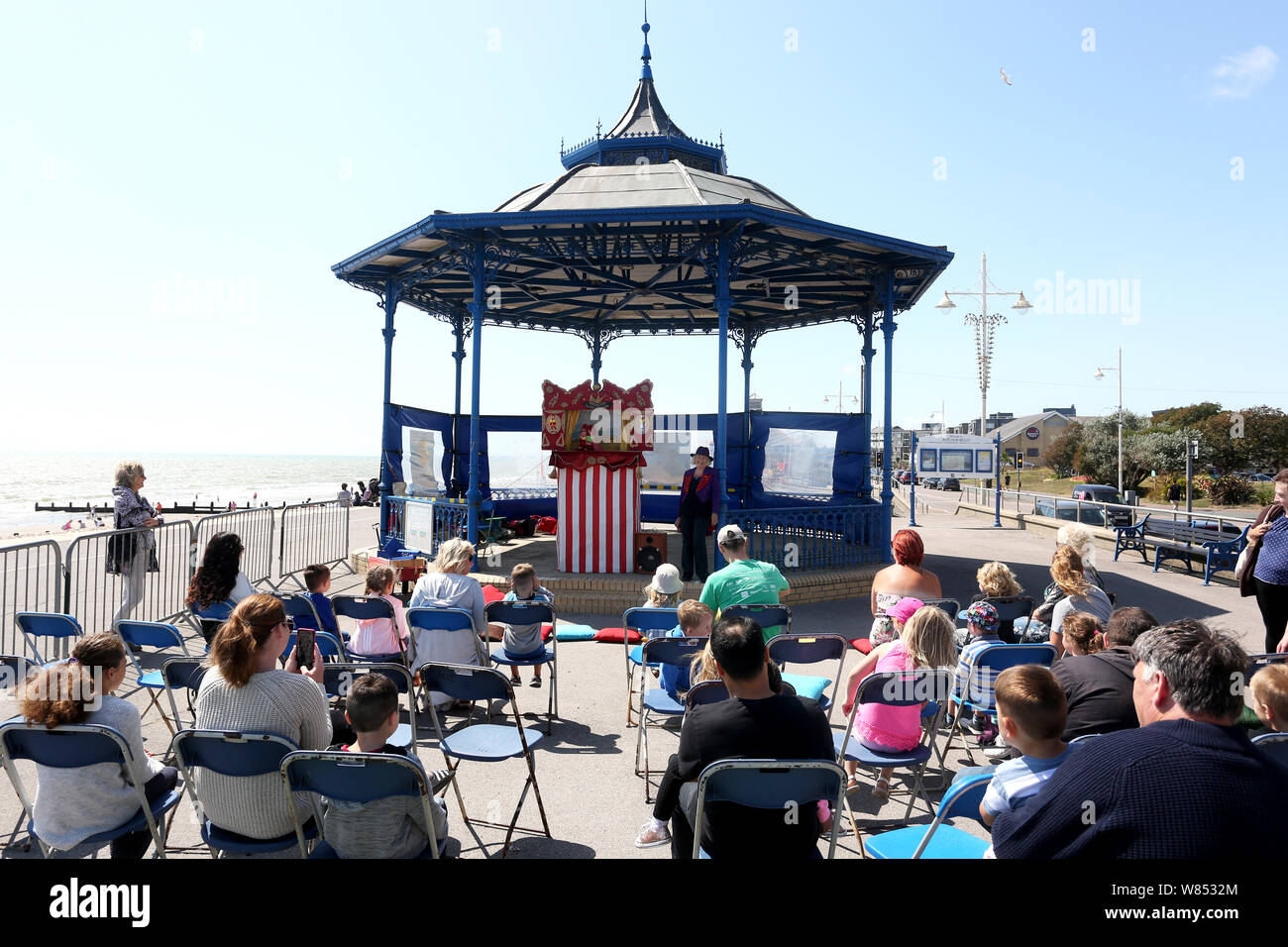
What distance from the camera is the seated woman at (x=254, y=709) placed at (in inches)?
111

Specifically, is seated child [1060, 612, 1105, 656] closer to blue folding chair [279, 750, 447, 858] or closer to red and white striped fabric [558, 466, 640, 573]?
blue folding chair [279, 750, 447, 858]

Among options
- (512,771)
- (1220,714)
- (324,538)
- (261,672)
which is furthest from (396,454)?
(1220,714)

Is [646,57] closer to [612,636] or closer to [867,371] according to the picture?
[867,371]

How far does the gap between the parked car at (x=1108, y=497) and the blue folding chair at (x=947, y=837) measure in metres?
16.5

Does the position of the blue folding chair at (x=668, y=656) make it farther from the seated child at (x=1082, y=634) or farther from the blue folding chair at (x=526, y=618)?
the seated child at (x=1082, y=634)

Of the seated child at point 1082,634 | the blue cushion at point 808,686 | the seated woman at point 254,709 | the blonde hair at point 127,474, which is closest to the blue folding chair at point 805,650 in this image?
the blue cushion at point 808,686

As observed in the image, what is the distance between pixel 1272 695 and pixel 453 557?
4801mm

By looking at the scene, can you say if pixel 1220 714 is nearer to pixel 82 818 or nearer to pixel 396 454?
pixel 82 818

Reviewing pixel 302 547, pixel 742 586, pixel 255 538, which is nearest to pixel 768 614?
pixel 742 586

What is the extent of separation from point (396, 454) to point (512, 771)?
919 centimetres

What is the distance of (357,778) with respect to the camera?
8.20 feet

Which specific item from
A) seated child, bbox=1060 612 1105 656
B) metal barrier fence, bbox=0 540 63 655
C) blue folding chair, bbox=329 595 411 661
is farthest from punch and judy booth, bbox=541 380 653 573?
seated child, bbox=1060 612 1105 656

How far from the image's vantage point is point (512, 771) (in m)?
4.47

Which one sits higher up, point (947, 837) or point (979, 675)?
point (979, 675)
